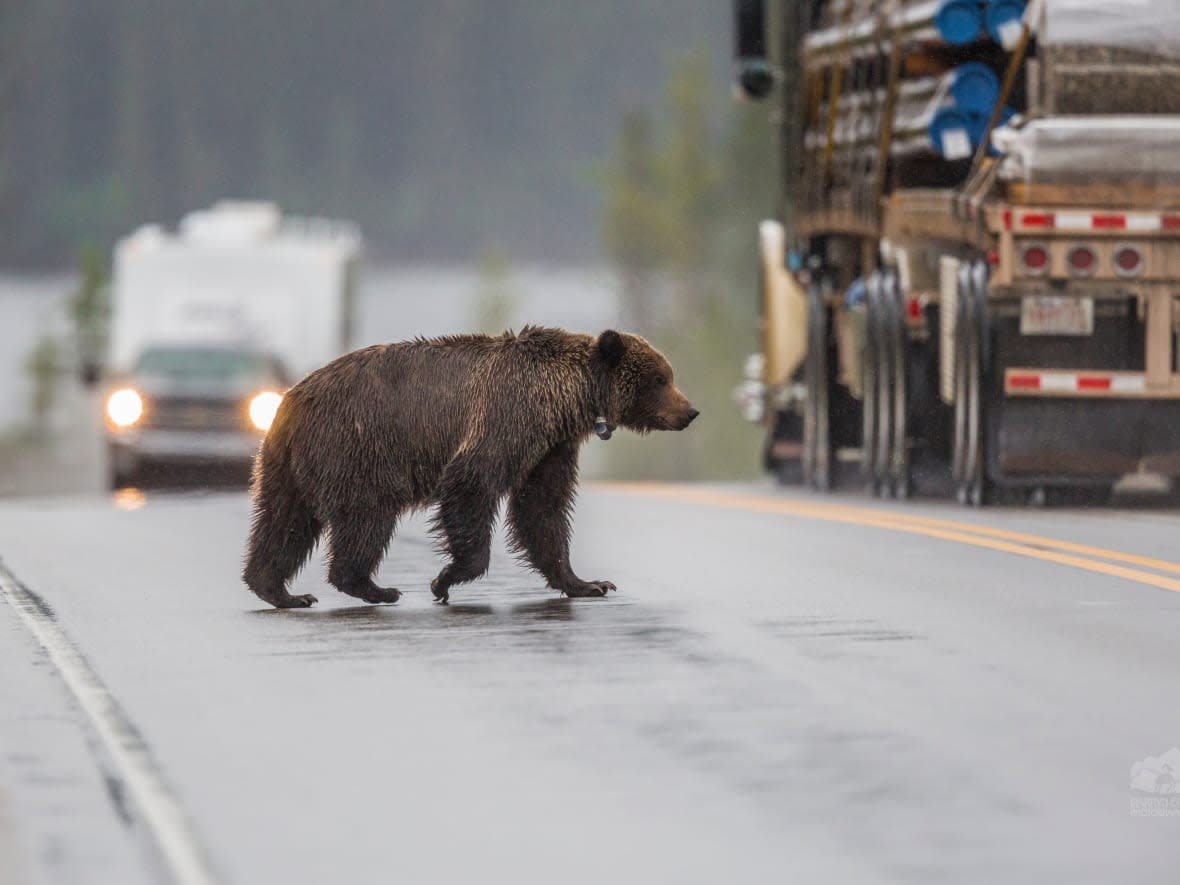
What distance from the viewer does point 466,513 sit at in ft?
37.6

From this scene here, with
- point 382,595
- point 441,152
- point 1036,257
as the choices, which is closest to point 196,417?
point 1036,257

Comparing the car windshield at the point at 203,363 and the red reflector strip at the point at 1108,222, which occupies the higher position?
the red reflector strip at the point at 1108,222

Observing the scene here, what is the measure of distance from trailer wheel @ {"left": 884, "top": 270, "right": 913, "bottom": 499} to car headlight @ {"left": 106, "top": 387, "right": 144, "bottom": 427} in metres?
10.3

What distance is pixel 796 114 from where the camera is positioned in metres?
23.2

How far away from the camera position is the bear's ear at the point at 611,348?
1190 centimetres

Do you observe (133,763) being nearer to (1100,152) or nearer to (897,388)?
(1100,152)

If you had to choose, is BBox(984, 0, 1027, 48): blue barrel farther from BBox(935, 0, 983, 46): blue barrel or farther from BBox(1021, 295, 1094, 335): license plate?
BBox(1021, 295, 1094, 335): license plate

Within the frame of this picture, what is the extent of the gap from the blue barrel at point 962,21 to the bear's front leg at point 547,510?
24.9 feet

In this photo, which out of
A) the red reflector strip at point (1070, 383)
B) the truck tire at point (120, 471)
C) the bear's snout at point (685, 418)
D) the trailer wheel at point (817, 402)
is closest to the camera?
the bear's snout at point (685, 418)

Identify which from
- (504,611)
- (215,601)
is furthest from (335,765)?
(215,601)

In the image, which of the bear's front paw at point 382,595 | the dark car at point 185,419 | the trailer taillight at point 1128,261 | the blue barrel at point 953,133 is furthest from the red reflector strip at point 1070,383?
the dark car at point 185,419

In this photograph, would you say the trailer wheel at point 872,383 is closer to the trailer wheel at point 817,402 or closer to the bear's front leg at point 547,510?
the trailer wheel at point 817,402

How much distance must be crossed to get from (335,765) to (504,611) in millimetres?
3877

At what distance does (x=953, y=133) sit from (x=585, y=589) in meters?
7.53
